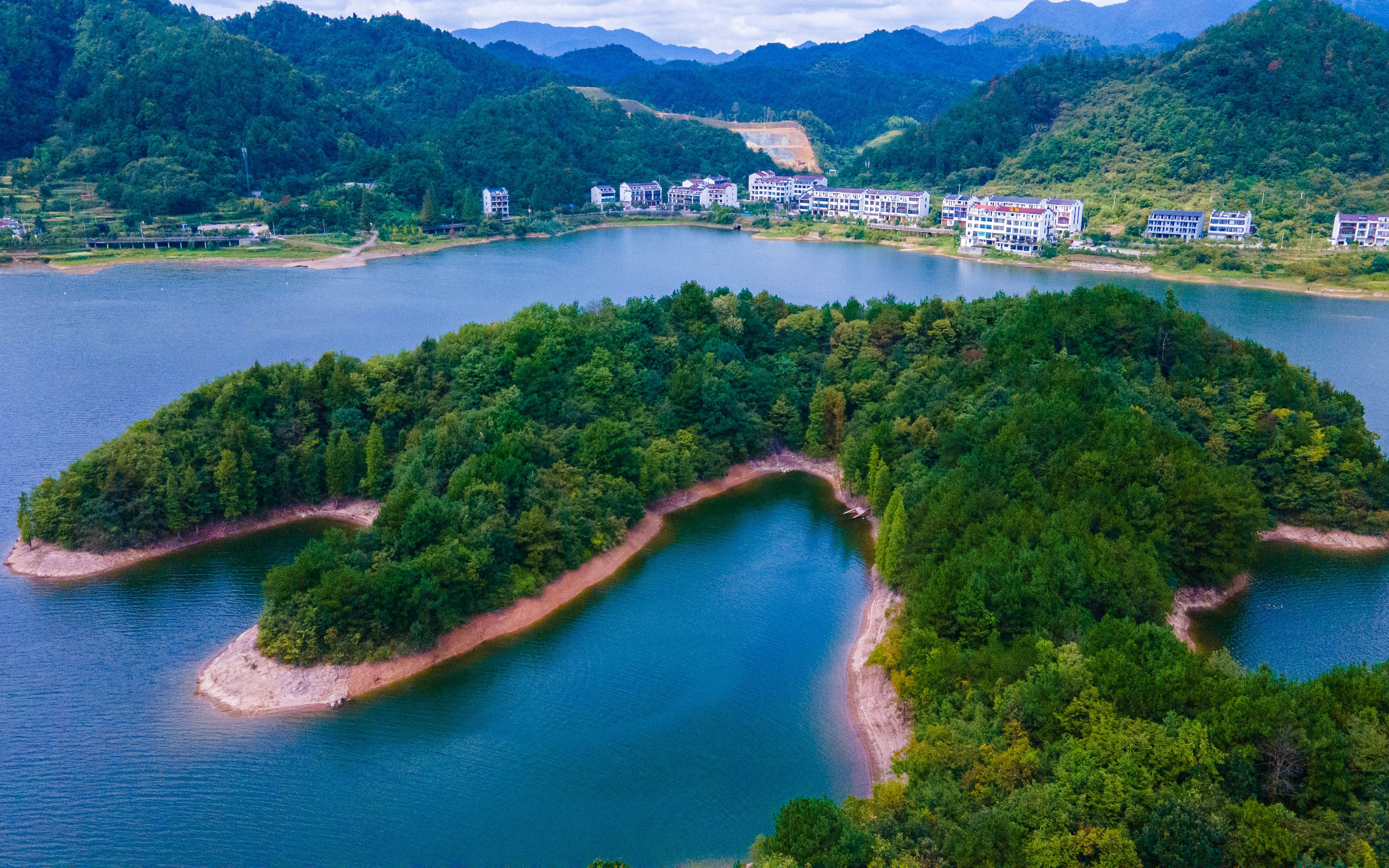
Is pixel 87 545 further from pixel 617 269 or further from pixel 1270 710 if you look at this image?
pixel 617 269

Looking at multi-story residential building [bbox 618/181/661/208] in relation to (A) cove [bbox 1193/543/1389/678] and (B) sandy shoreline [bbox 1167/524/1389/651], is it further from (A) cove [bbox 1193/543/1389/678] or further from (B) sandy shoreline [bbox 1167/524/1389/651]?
(A) cove [bbox 1193/543/1389/678]

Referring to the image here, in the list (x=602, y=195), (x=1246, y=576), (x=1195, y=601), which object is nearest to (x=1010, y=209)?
(x=602, y=195)

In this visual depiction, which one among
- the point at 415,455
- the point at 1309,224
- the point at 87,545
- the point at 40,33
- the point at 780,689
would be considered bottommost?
the point at 780,689

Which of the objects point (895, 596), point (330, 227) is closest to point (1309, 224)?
point (895, 596)

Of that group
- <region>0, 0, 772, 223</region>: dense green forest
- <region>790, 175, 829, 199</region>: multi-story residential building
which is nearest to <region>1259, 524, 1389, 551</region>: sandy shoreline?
<region>0, 0, 772, 223</region>: dense green forest

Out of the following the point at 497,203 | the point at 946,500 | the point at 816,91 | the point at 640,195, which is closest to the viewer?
the point at 946,500

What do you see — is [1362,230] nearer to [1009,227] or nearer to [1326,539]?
[1009,227]
